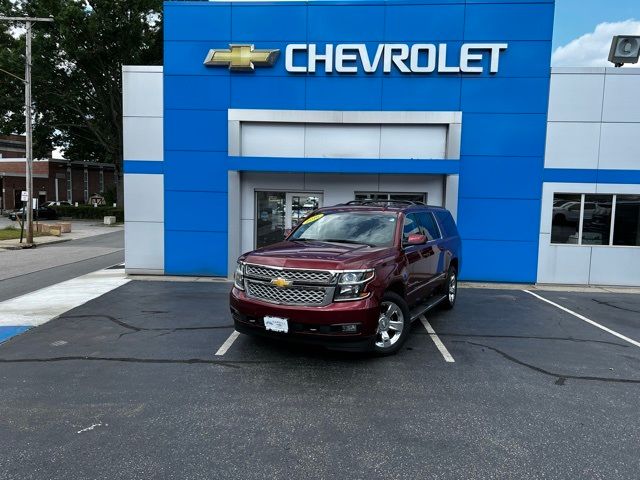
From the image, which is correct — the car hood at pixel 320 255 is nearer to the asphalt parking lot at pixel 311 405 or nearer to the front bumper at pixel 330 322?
the front bumper at pixel 330 322

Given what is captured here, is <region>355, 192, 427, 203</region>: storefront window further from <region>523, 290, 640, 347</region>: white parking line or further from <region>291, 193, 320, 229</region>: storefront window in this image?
<region>523, 290, 640, 347</region>: white parking line

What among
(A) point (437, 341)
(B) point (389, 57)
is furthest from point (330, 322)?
(B) point (389, 57)

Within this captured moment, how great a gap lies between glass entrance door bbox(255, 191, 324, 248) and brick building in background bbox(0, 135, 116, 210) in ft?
152

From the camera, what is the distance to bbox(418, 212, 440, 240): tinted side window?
7.28 m

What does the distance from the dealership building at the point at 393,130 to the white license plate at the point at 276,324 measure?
6.47 m

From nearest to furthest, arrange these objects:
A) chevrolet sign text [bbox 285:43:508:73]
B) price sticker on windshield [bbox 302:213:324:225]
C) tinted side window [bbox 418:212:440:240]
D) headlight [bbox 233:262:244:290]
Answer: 1. headlight [bbox 233:262:244:290]
2. price sticker on windshield [bbox 302:213:324:225]
3. tinted side window [bbox 418:212:440:240]
4. chevrolet sign text [bbox 285:43:508:73]

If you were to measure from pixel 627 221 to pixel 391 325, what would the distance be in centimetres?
898

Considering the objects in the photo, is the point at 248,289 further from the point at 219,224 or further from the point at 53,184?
the point at 53,184

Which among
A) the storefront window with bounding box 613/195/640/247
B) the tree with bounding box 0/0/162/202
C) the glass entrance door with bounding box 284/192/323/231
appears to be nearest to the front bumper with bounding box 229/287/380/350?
the glass entrance door with bounding box 284/192/323/231

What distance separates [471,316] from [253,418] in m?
5.22

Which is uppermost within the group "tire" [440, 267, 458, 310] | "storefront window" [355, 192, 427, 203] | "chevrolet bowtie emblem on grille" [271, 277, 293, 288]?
"storefront window" [355, 192, 427, 203]

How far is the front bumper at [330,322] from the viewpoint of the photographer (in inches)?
199

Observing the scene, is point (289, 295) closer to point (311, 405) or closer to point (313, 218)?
point (311, 405)

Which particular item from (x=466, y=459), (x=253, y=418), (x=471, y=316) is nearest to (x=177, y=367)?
(x=253, y=418)
